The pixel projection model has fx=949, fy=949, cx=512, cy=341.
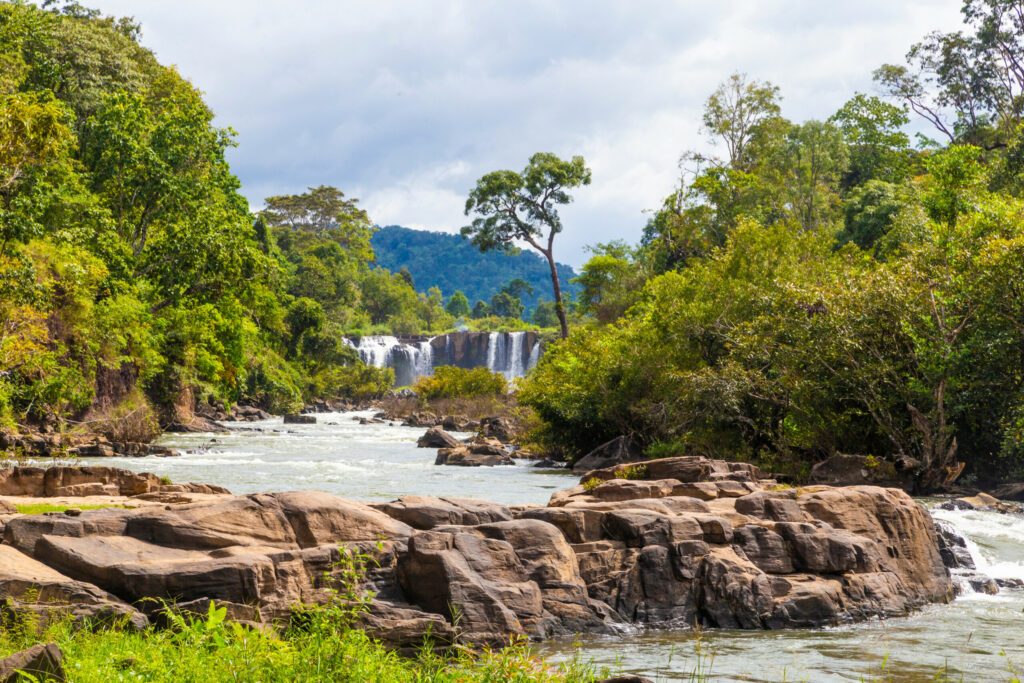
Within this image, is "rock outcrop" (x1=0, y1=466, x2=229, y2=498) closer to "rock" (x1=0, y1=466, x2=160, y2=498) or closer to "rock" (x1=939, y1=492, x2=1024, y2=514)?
"rock" (x1=0, y1=466, x2=160, y2=498)

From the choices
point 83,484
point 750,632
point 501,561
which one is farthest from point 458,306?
point 501,561

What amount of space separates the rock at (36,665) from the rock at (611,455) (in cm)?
1956

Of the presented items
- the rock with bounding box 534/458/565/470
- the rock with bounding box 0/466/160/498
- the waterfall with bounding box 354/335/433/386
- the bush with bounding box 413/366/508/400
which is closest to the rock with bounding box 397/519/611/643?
the rock with bounding box 0/466/160/498

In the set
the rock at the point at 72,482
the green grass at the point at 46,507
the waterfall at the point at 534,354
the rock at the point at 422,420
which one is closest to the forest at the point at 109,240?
the rock at the point at 72,482

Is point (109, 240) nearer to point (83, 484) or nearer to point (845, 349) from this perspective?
point (83, 484)

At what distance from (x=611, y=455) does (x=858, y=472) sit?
716 centimetres

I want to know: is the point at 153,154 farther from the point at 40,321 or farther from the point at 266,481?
the point at 266,481

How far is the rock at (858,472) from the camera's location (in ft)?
61.6

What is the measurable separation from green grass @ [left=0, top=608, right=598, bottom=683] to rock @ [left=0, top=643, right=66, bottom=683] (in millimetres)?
120

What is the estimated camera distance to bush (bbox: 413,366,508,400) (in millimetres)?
43594

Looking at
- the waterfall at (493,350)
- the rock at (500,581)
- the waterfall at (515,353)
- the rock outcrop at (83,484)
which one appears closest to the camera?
the rock at (500,581)

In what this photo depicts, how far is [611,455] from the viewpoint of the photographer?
966 inches

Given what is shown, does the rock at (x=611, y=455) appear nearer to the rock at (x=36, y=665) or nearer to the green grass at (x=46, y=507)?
the green grass at (x=46, y=507)

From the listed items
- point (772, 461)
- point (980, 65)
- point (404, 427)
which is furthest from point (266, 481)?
point (980, 65)
